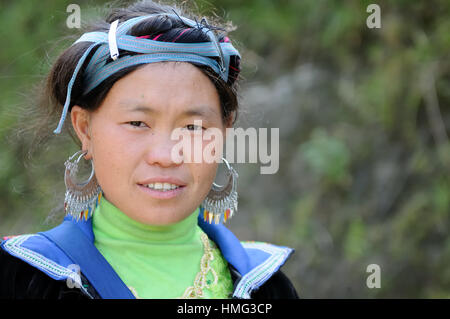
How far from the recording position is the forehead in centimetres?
177

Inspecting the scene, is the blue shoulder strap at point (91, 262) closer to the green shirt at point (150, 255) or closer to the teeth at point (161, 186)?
the green shirt at point (150, 255)

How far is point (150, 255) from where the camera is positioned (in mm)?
1892

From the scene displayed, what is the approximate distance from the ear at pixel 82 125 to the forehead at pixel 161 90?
0.16 meters

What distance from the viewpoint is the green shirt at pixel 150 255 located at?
184 cm

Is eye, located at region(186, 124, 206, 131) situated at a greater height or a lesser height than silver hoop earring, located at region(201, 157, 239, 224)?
greater

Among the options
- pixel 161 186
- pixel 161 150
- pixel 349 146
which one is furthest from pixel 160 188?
pixel 349 146

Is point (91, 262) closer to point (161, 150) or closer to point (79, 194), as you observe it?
point (79, 194)

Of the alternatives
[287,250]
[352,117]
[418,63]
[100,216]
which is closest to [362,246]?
[352,117]

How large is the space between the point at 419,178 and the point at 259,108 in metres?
1.21

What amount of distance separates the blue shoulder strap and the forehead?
433 millimetres

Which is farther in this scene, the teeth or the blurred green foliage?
the blurred green foliage

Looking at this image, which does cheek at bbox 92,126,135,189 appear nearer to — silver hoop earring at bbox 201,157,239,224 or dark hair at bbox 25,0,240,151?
dark hair at bbox 25,0,240,151

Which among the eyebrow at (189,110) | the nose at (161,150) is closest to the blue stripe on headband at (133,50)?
the eyebrow at (189,110)

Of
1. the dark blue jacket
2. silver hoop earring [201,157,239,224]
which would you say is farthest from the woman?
silver hoop earring [201,157,239,224]
